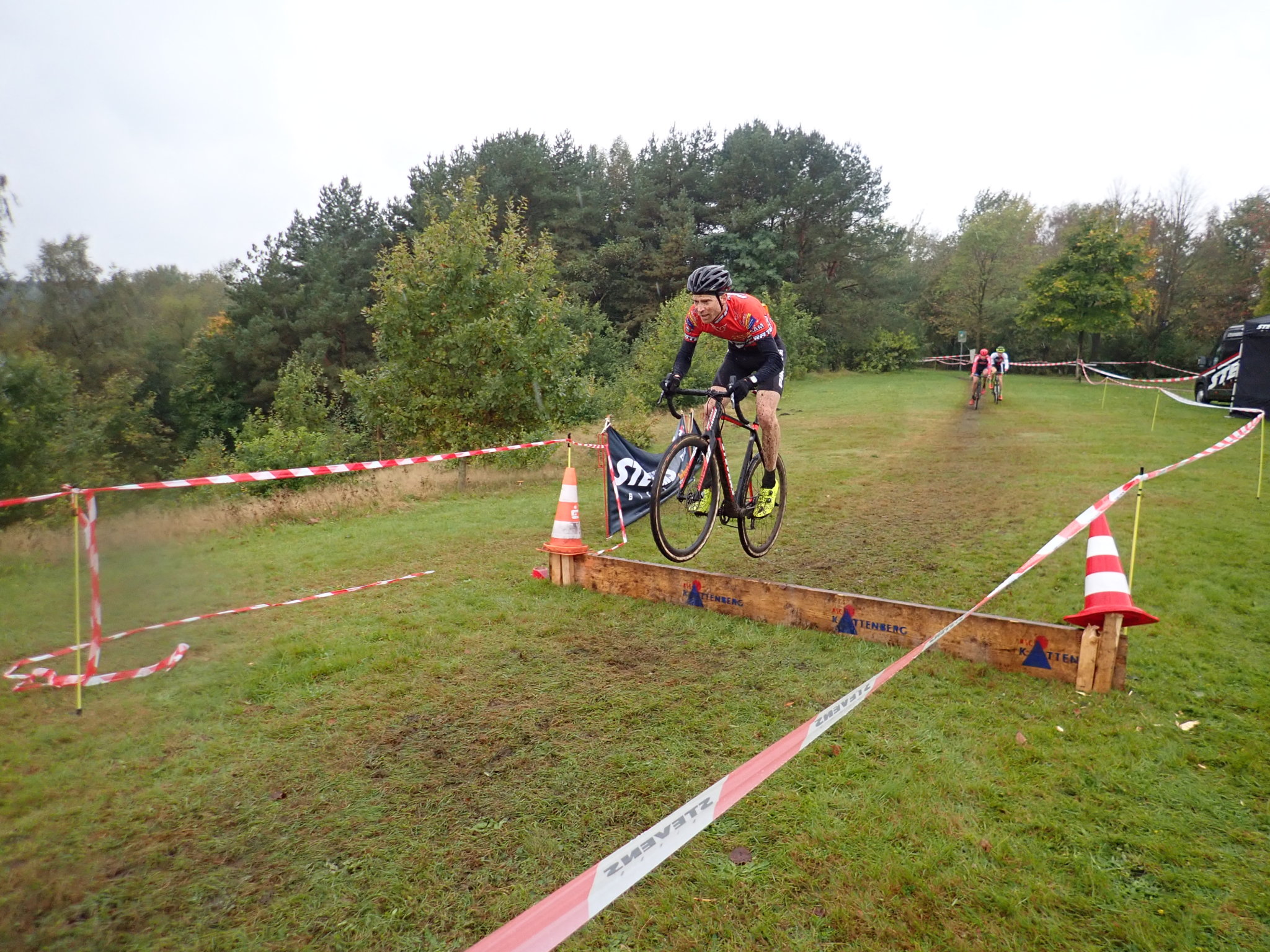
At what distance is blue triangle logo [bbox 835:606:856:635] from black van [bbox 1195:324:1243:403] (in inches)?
869

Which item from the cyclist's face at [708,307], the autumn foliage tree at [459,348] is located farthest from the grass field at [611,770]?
the autumn foliage tree at [459,348]

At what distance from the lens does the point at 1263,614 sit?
609cm

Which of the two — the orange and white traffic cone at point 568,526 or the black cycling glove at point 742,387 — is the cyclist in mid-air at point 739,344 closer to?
the black cycling glove at point 742,387

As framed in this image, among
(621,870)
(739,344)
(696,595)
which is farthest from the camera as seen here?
(696,595)

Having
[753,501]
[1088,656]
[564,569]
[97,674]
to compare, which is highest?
[753,501]

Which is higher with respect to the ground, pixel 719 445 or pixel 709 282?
pixel 709 282

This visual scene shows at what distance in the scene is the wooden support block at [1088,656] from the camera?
4770mm

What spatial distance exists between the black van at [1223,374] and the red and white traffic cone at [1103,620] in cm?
2158

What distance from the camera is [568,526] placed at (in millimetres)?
7340

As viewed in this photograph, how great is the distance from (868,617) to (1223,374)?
24.6 meters

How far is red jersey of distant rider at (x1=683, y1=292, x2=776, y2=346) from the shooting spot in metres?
5.49

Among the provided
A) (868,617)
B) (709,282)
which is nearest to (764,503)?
(868,617)

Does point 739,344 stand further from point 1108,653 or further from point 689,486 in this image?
point 1108,653

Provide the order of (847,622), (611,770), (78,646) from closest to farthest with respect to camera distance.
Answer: (611,770)
(78,646)
(847,622)
